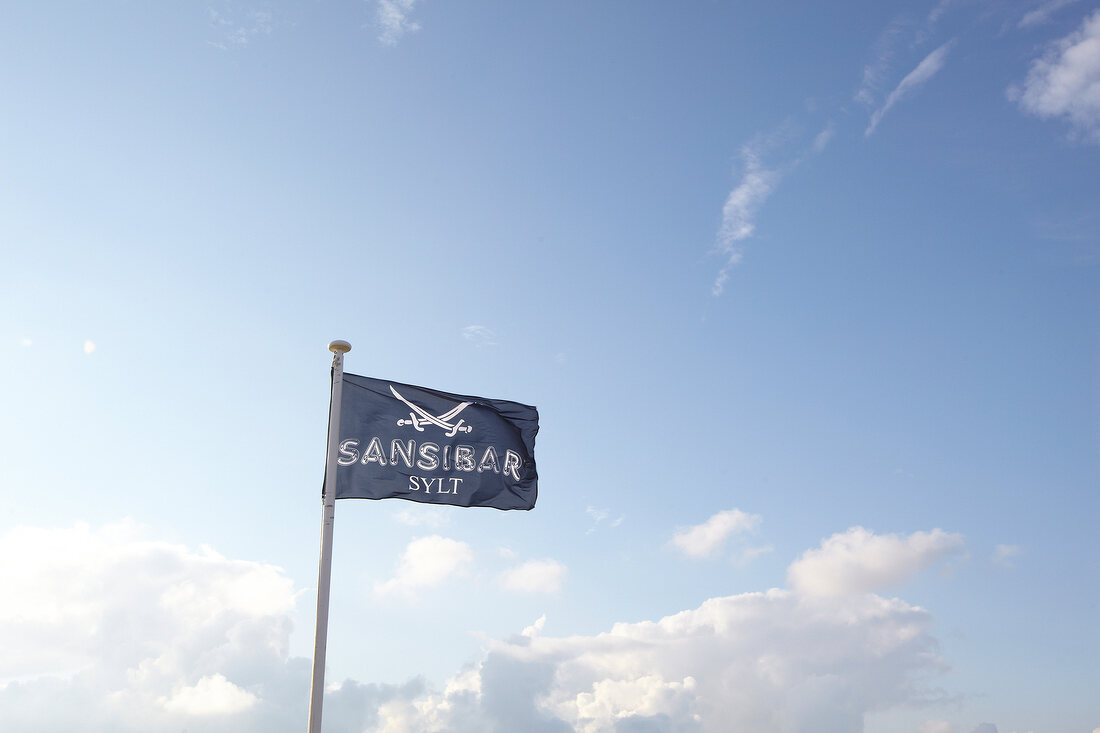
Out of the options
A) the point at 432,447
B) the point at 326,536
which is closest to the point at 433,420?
the point at 432,447

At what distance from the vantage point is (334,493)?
63.2 feet

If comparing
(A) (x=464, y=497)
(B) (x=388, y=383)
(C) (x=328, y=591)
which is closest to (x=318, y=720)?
(C) (x=328, y=591)

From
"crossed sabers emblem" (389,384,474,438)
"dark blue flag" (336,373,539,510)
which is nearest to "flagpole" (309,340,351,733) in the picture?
"dark blue flag" (336,373,539,510)

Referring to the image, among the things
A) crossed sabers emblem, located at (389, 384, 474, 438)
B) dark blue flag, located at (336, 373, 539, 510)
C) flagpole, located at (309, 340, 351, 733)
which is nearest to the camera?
flagpole, located at (309, 340, 351, 733)

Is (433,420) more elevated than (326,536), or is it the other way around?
(433,420)

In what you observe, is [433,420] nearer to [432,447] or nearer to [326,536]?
[432,447]

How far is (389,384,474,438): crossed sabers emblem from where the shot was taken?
21.2 meters

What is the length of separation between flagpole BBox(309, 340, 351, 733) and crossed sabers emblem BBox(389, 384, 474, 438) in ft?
4.63

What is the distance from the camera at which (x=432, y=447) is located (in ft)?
69.3

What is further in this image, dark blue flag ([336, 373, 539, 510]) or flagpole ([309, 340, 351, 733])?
dark blue flag ([336, 373, 539, 510])

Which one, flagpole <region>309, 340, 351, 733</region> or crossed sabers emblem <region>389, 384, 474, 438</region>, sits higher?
crossed sabers emblem <region>389, 384, 474, 438</region>

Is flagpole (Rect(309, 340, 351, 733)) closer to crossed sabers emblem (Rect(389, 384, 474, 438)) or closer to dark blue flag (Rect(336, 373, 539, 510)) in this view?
dark blue flag (Rect(336, 373, 539, 510))

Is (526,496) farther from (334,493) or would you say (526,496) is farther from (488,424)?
(334,493)

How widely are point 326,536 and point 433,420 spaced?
3.89 meters
